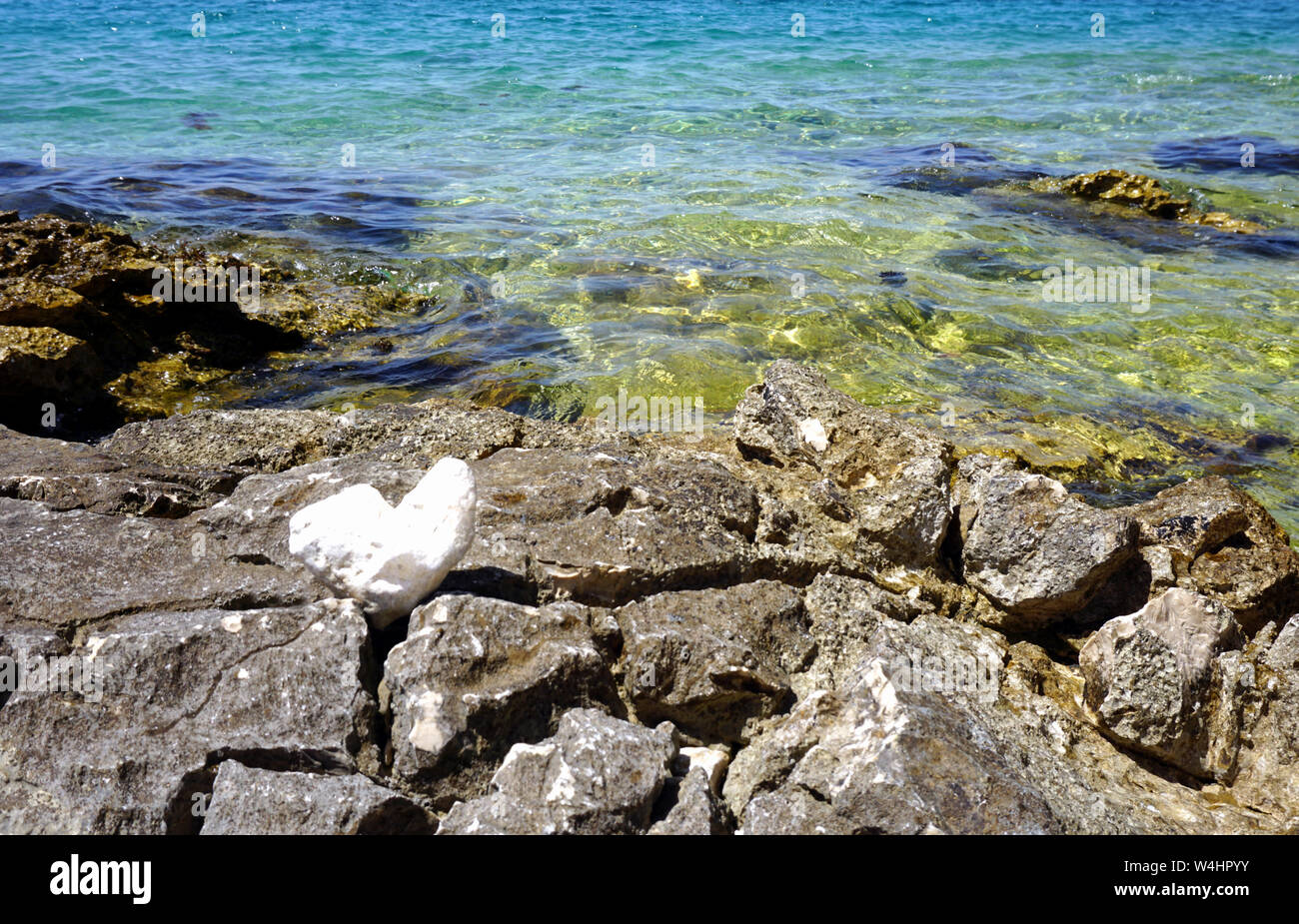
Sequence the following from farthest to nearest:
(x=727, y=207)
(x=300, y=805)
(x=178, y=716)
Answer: (x=727, y=207) < (x=178, y=716) < (x=300, y=805)

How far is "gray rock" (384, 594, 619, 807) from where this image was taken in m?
2.74

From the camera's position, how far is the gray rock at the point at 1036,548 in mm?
3691

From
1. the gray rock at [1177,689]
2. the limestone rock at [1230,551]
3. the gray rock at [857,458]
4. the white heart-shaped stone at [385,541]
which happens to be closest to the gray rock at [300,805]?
the white heart-shaped stone at [385,541]

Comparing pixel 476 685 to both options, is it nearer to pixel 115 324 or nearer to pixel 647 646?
pixel 647 646

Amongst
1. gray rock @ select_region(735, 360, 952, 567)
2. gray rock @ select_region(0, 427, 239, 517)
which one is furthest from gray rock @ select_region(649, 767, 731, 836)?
gray rock @ select_region(0, 427, 239, 517)

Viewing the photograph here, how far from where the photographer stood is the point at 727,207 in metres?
10.5

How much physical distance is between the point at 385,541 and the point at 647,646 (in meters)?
0.91

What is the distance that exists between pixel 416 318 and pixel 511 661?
5.30 m

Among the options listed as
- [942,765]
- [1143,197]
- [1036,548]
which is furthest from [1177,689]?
[1143,197]

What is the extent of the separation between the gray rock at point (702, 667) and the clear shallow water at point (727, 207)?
2.98m

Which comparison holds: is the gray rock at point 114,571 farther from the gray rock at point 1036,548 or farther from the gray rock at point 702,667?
the gray rock at point 1036,548

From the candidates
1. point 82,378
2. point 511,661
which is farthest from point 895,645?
point 82,378

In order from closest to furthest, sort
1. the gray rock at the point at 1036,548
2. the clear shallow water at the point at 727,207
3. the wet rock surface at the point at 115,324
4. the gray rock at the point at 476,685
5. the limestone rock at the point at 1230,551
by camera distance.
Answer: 1. the gray rock at the point at 476,685
2. the gray rock at the point at 1036,548
3. the limestone rock at the point at 1230,551
4. the wet rock surface at the point at 115,324
5. the clear shallow water at the point at 727,207

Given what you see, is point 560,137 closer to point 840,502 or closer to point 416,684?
point 840,502
